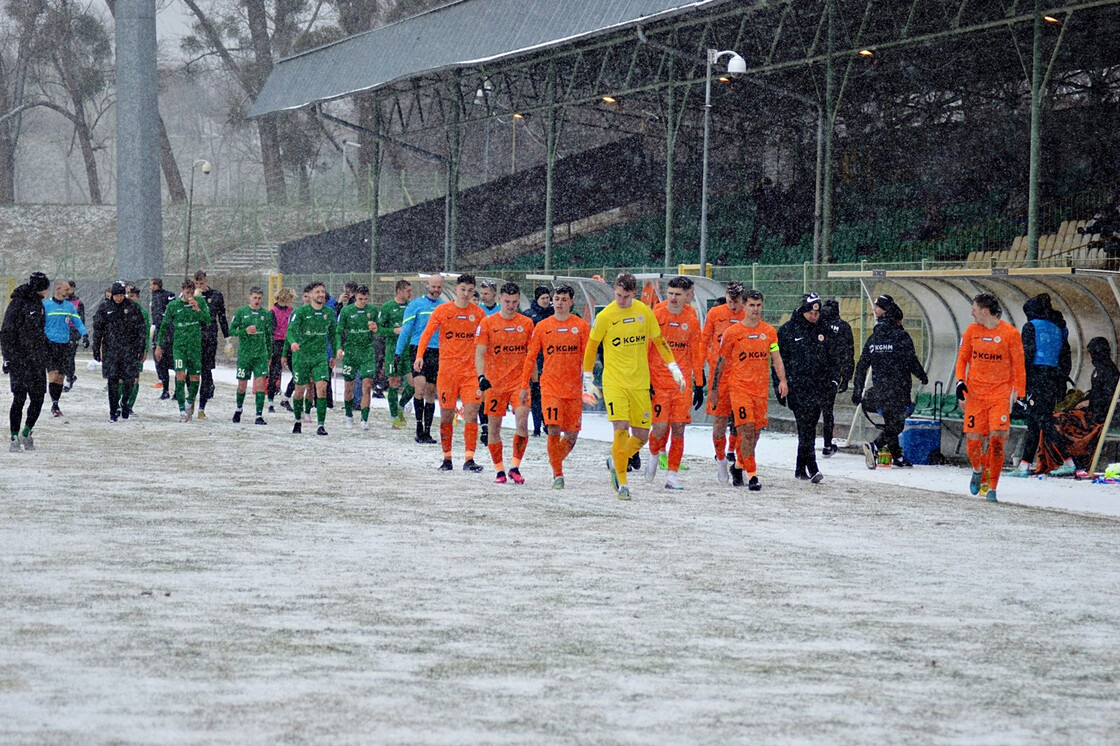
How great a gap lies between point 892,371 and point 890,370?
2cm

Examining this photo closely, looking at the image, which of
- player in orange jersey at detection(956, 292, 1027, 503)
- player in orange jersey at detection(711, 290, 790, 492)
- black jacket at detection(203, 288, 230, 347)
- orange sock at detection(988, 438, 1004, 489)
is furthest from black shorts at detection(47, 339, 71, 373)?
orange sock at detection(988, 438, 1004, 489)

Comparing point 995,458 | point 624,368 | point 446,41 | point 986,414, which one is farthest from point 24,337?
point 446,41

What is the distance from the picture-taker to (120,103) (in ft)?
135

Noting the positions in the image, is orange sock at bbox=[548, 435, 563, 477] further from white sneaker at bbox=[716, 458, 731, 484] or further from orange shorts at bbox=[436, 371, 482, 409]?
white sneaker at bbox=[716, 458, 731, 484]

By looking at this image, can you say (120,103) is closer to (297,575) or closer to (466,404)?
(466,404)

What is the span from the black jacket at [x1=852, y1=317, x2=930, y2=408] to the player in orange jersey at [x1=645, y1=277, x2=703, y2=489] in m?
2.62

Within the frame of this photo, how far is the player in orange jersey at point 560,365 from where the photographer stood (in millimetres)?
12656

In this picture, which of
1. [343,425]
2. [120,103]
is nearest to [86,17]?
[120,103]

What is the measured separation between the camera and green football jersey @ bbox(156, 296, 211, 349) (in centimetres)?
1959

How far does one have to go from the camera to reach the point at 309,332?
60.5 feet

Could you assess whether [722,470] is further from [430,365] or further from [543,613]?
[543,613]

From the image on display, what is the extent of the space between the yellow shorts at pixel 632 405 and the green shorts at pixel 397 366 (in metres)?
6.67

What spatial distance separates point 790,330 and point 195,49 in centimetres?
5711

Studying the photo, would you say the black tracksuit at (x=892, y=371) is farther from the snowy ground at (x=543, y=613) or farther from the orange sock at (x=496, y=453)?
the orange sock at (x=496, y=453)
